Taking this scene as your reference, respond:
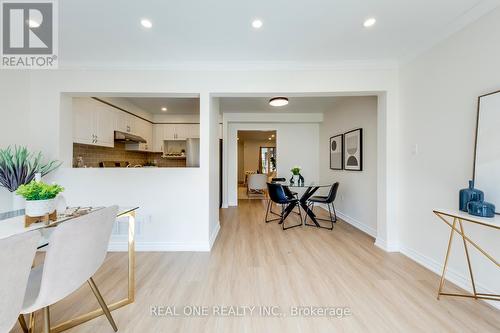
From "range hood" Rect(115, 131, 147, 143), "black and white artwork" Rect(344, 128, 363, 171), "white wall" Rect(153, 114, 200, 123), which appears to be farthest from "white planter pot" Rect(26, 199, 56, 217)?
"white wall" Rect(153, 114, 200, 123)

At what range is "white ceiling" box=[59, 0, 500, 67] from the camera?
174 cm

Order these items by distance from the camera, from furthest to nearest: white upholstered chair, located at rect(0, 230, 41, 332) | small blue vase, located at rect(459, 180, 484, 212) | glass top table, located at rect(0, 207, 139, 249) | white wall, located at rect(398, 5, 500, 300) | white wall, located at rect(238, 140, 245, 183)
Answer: white wall, located at rect(238, 140, 245, 183)
white wall, located at rect(398, 5, 500, 300)
small blue vase, located at rect(459, 180, 484, 212)
glass top table, located at rect(0, 207, 139, 249)
white upholstered chair, located at rect(0, 230, 41, 332)

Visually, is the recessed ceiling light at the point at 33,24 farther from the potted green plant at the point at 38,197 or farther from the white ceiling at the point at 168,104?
the white ceiling at the point at 168,104

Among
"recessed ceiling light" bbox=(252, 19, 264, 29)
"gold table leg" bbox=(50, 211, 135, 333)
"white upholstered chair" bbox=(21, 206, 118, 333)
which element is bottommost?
"gold table leg" bbox=(50, 211, 135, 333)

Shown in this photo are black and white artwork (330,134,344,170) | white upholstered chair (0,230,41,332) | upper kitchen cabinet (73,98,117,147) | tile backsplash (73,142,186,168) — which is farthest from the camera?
black and white artwork (330,134,344,170)

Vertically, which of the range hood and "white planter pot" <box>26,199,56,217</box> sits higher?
the range hood

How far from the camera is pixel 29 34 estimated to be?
6.71 ft

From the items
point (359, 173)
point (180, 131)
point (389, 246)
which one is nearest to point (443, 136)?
point (389, 246)

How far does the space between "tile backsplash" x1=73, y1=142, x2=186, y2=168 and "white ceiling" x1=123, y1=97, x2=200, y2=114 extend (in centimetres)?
98

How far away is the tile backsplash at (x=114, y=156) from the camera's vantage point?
11.6 feet

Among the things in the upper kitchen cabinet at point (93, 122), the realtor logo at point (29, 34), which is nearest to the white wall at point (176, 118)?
the upper kitchen cabinet at point (93, 122)

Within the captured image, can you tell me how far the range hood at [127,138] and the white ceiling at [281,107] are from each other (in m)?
1.95

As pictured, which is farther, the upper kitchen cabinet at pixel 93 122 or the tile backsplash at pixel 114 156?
the tile backsplash at pixel 114 156

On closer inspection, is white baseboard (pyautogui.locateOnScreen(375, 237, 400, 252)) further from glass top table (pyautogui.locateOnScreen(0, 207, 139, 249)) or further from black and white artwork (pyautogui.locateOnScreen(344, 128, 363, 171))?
glass top table (pyautogui.locateOnScreen(0, 207, 139, 249))
